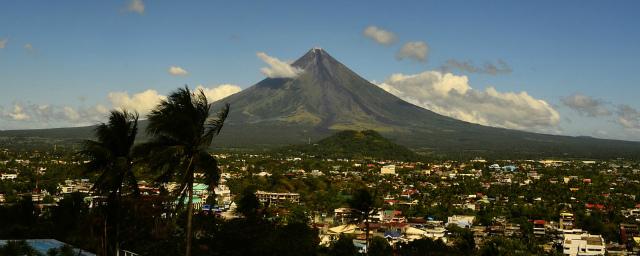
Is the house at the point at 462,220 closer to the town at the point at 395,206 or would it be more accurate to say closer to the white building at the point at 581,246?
the town at the point at 395,206

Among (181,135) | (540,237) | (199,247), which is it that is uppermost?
(181,135)

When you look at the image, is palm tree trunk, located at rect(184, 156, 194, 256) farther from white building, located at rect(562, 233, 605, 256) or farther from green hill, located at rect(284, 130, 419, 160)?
green hill, located at rect(284, 130, 419, 160)

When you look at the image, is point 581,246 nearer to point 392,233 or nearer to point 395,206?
point 392,233

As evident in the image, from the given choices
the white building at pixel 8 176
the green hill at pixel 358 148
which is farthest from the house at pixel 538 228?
the green hill at pixel 358 148

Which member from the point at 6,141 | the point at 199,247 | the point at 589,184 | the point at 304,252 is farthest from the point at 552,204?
the point at 6,141

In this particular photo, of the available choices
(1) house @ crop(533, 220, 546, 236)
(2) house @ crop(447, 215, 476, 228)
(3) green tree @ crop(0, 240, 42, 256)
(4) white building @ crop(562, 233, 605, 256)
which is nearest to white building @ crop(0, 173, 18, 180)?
(2) house @ crop(447, 215, 476, 228)

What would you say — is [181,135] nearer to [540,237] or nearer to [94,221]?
[94,221]

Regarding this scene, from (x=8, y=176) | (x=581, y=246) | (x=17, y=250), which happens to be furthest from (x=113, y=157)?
(x=8, y=176)
